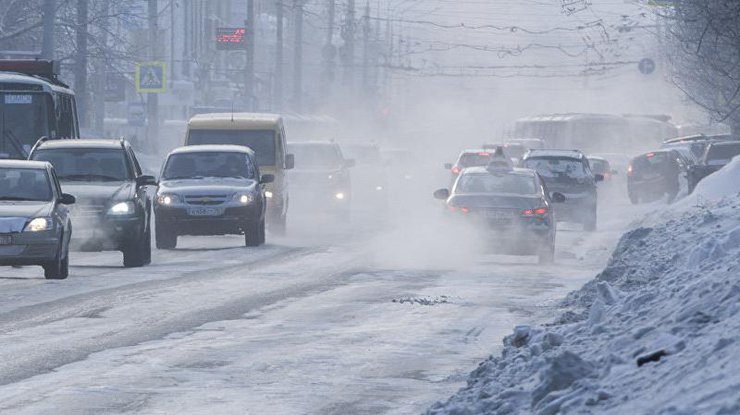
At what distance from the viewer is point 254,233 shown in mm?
27562

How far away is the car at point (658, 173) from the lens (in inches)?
1939

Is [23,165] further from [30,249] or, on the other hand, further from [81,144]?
[81,144]

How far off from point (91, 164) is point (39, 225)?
15.8 feet

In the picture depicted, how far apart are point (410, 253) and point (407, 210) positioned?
1942 cm

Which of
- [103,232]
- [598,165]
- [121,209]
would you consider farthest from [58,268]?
[598,165]

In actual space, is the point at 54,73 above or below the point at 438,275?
above

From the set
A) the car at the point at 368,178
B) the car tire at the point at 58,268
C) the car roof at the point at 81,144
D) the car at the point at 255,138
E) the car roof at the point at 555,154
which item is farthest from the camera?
the car at the point at 368,178

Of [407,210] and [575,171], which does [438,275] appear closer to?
[575,171]

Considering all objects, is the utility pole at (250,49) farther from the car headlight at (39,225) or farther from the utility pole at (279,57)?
the car headlight at (39,225)

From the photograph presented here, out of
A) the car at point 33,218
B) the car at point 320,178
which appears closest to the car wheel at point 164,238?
the car at point 33,218

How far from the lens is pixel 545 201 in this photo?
25.0 meters

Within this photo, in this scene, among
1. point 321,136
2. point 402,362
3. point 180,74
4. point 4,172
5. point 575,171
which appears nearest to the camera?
point 402,362

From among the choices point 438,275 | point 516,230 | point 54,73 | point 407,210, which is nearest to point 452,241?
point 516,230

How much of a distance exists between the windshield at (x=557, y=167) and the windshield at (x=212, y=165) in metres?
8.85
